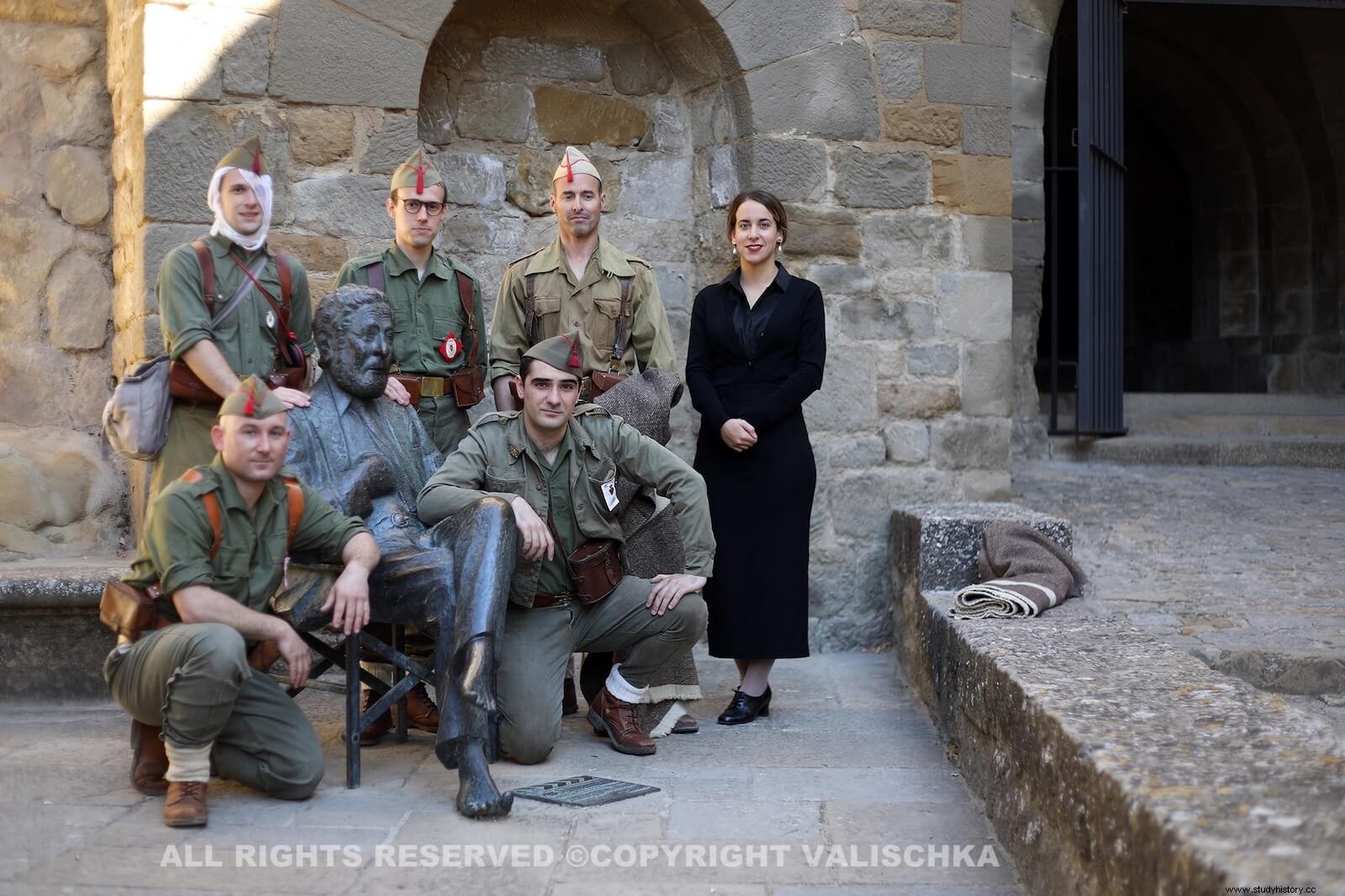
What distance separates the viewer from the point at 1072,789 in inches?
98.9

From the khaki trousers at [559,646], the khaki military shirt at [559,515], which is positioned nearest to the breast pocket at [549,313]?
the khaki military shirt at [559,515]

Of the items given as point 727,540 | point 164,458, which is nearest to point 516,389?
point 727,540

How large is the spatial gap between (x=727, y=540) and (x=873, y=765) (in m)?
0.96

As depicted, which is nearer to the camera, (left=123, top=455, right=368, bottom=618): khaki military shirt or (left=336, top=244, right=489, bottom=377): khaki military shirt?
(left=123, top=455, right=368, bottom=618): khaki military shirt

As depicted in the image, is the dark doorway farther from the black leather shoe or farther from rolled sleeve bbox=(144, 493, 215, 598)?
rolled sleeve bbox=(144, 493, 215, 598)

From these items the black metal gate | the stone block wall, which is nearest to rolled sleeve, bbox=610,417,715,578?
the stone block wall

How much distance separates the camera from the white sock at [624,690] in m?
4.03

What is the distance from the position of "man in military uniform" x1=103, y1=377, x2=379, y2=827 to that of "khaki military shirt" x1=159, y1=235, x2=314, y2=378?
0.53 meters

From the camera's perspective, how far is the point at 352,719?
3.52 m

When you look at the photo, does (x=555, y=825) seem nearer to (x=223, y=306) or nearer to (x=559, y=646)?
(x=559, y=646)

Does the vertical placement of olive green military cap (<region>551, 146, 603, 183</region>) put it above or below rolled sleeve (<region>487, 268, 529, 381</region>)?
above

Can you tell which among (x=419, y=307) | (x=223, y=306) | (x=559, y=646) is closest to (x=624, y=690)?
(x=559, y=646)

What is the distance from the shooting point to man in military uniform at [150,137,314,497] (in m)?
3.72

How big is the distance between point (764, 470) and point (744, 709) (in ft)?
2.54
